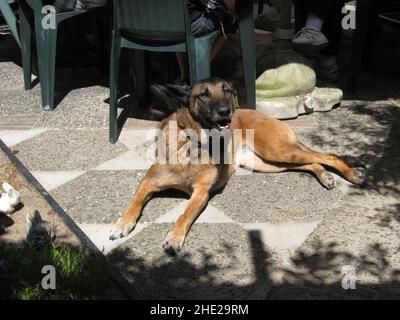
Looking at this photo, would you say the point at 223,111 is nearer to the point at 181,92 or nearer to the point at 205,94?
the point at 205,94

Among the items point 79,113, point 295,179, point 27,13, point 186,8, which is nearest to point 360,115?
point 295,179

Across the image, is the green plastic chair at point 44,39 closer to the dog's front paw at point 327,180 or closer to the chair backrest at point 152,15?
the chair backrest at point 152,15

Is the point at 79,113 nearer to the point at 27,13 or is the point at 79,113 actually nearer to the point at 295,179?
the point at 27,13

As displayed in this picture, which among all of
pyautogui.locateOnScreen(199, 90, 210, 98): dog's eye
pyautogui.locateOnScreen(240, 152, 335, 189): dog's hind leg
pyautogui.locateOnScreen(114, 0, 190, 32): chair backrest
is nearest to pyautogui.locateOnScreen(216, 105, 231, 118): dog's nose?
pyautogui.locateOnScreen(199, 90, 210, 98): dog's eye

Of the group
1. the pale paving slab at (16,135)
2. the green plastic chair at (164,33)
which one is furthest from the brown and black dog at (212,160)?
the pale paving slab at (16,135)

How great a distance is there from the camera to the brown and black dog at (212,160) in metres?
3.36

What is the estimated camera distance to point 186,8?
3994 mm

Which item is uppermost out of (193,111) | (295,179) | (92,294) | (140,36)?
(140,36)

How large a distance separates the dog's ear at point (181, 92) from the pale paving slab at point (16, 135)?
1.83 m

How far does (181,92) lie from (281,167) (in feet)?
3.66

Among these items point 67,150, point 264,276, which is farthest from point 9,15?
point 264,276

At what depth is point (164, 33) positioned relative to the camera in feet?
13.5

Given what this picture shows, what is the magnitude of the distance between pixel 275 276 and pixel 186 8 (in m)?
2.36

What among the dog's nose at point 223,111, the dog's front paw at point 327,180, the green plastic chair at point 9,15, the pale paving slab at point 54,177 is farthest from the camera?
the green plastic chair at point 9,15
